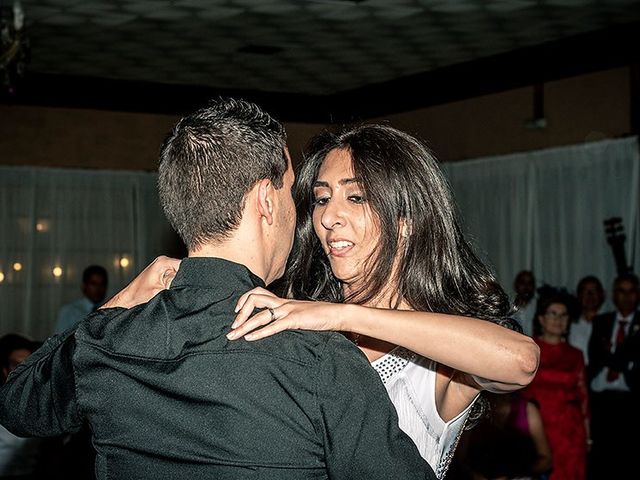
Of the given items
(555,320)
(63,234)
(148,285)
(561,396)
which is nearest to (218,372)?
(148,285)

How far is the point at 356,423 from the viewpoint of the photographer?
4.65 feet

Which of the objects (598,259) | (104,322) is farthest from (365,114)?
(104,322)

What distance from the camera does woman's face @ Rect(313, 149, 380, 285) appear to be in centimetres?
210

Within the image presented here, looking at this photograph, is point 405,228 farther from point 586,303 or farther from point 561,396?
point 586,303

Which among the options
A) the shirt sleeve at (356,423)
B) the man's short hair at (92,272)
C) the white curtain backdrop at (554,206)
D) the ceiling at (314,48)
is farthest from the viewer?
the man's short hair at (92,272)

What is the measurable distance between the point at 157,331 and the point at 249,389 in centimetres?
17

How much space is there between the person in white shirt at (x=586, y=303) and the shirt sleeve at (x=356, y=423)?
18.7 ft

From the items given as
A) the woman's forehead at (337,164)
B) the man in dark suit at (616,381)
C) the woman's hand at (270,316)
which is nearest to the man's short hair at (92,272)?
the man in dark suit at (616,381)

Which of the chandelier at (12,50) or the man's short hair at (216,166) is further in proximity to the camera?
the chandelier at (12,50)

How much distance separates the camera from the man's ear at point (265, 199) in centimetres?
158

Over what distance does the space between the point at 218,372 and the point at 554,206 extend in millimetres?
6850

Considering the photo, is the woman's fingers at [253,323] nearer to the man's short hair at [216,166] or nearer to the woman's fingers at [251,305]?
the woman's fingers at [251,305]

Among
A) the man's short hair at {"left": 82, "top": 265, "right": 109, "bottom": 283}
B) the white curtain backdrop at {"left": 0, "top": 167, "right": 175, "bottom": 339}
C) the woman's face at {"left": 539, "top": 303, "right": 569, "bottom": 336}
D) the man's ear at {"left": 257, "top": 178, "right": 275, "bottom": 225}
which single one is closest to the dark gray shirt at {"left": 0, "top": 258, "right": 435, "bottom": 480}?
the man's ear at {"left": 257, "top": 178, "right": 275, "bottom": 225}

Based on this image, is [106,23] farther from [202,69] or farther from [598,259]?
[598,259]
